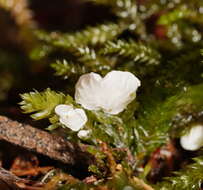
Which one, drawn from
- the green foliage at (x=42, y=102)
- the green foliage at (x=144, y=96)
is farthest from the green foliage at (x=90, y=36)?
the green foliage at (x=42, y=102)

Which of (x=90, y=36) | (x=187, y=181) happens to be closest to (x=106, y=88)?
(x=187, y=181)

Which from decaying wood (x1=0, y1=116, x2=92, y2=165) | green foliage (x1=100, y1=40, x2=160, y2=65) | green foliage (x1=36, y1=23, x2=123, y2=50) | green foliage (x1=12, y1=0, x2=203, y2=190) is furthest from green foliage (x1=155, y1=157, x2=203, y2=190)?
green foliage (x1=36, y1=23, x2=123, y2=50)

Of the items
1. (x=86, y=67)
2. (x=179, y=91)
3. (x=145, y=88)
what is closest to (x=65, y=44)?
(x=86, y=67)

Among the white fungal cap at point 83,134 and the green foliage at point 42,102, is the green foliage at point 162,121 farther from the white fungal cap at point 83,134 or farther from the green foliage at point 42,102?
the green foliage at point 42,102

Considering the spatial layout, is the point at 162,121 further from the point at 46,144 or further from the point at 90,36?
the point at 90,36

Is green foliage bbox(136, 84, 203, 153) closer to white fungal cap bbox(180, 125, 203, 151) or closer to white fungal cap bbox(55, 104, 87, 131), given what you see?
white fungal cap bbox(180, 125, 203, 151)
